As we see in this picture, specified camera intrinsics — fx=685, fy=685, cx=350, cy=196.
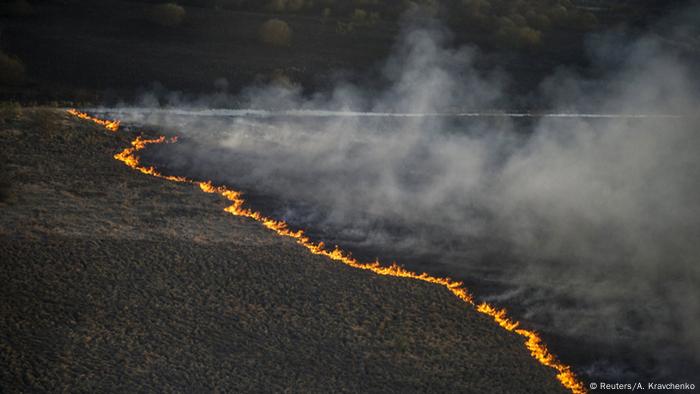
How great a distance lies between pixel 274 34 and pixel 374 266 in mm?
16352

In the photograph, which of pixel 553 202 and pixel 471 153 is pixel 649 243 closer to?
pixel 553 202

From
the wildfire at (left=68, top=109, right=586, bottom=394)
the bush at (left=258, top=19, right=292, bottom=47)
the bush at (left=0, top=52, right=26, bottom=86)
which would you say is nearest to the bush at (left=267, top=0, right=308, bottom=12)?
the bush at (left=258, top=19, right=292, bottom=47)

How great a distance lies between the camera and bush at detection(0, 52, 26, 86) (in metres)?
16.8

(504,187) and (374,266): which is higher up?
(504,187)

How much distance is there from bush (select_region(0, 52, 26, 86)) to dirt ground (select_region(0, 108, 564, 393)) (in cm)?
729

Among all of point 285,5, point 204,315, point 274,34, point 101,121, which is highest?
point 285,5

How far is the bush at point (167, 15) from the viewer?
25219 mm

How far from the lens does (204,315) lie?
7.89 meters

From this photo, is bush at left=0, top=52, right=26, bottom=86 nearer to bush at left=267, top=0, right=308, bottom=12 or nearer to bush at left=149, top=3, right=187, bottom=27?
bush at left=149, top=3, right=187, bottom=27

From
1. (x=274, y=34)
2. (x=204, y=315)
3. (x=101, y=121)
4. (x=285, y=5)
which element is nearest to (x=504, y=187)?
(x=204, y=315)

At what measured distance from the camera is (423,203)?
472 inches

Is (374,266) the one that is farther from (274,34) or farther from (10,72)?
(274,34)

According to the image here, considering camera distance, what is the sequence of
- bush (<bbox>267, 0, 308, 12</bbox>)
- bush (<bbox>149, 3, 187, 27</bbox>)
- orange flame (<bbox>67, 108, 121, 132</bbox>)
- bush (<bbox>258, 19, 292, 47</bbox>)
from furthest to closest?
bush (<bbox>267, 0, 308, 12</bbox>)
bush (<bbox>149, 3, 187, 27</bbox>)
bush (<bbox>258, 19, 292, 47</bbox>)
orange flame (<bbox>67, 108, 121, 132</bbox>)

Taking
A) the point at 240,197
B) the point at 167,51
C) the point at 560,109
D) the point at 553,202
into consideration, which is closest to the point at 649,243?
the point at 553,202
